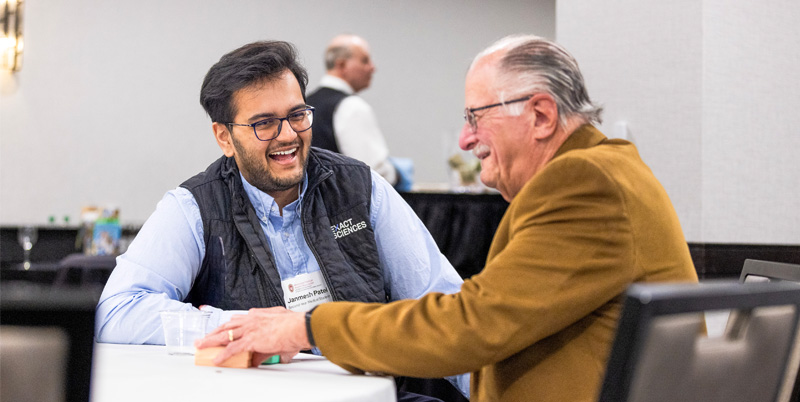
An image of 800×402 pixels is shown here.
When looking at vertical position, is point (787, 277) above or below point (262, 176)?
below

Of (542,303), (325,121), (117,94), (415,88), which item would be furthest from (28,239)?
(542,303)

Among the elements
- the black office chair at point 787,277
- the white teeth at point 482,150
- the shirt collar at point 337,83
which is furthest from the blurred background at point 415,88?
the white teeth at point 482,150

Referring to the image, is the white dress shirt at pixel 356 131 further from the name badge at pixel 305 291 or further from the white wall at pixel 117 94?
the white wall at pixel 117 94

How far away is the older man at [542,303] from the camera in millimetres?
1110

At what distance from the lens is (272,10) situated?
24.0ft

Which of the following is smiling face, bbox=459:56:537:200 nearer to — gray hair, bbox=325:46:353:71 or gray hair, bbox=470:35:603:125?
gray hair, bbox=470:35:603:125

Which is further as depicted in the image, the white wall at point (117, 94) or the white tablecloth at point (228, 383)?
the white wall at point (117, 94)

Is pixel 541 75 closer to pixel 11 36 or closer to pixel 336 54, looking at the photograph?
pixel 336 54

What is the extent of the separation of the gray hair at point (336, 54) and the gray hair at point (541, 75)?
3415 mm

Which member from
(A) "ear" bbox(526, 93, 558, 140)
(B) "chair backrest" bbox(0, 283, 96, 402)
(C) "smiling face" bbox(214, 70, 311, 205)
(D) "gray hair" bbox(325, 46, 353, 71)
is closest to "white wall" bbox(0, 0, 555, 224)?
(D) "gray hair" bbox(325, 46, 353, 71)

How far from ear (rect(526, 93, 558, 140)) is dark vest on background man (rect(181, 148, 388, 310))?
2.32 ft

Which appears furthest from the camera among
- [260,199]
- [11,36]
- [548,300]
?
[11,36]

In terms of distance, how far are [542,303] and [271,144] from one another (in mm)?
1068

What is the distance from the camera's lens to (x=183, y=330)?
4.86 feet
